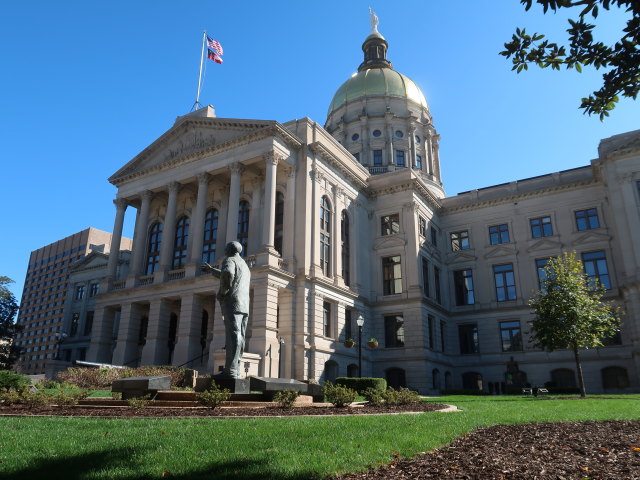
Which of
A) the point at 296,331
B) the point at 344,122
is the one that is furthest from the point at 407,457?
the point at 344,122

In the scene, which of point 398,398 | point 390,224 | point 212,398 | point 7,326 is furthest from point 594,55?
point 7,326

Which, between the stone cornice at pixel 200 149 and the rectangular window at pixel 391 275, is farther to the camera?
the rectangular window at pixel 391 275

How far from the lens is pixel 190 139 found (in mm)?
42375

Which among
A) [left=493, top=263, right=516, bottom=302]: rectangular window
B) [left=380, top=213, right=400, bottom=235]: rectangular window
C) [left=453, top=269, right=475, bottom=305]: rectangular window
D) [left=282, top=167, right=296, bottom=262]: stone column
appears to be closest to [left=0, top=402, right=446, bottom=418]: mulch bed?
[left=282, top=167, right=296, bottom=262]: stone column

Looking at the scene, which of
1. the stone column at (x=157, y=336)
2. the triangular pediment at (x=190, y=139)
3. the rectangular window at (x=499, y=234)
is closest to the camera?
the stone column at (x=157, y=336)

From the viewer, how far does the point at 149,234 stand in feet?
151

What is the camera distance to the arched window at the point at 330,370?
35.6 metres

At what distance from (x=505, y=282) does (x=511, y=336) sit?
4934 millimetres

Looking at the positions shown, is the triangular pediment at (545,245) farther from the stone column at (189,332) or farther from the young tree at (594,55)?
the young tree at (594,55)

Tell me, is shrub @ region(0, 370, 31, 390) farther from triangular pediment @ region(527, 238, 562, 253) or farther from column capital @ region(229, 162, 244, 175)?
triangular pediment @ region(527, 238, 562, 253)

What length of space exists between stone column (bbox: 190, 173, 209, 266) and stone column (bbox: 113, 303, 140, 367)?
733 cm

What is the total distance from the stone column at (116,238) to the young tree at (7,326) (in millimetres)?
29032

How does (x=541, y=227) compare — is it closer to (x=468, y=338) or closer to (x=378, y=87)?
(x=468, y=338)

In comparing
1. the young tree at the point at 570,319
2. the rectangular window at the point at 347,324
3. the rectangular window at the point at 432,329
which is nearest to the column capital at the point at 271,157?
the rectangular window at the point at 347,324
